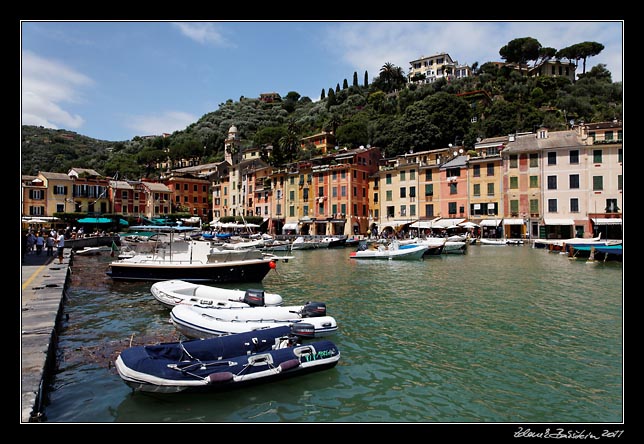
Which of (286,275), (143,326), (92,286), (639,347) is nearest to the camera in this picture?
(639,347)

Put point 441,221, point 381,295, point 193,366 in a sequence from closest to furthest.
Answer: point 193,366 < point 381,295 < point 441,221

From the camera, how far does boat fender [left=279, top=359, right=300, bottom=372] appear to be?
8523 mm

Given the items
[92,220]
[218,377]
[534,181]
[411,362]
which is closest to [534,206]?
[534,181]

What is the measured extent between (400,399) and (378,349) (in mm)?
2861

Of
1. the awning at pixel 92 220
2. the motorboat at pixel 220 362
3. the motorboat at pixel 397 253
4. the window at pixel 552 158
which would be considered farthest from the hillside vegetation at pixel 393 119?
the motorboat at pixel 220 362

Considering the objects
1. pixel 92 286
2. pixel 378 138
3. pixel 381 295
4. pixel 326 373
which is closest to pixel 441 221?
pixel 378 138

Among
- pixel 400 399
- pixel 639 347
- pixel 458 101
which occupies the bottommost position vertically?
pixel 400 399

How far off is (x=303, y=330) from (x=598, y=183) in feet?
173

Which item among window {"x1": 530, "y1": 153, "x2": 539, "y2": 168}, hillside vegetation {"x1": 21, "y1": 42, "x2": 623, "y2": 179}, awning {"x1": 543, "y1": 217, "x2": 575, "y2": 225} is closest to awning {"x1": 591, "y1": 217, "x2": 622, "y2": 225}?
awning {"x1": 543, "y1": 217, "x2": 575, "y2": 225}

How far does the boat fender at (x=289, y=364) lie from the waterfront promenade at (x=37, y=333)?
424cm

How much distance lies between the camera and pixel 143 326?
43.9 ft

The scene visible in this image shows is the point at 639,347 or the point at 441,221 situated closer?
the point at 639,347

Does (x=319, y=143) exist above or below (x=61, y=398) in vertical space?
above

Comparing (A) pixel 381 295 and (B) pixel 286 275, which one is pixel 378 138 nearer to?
(B) pixel 286 275
